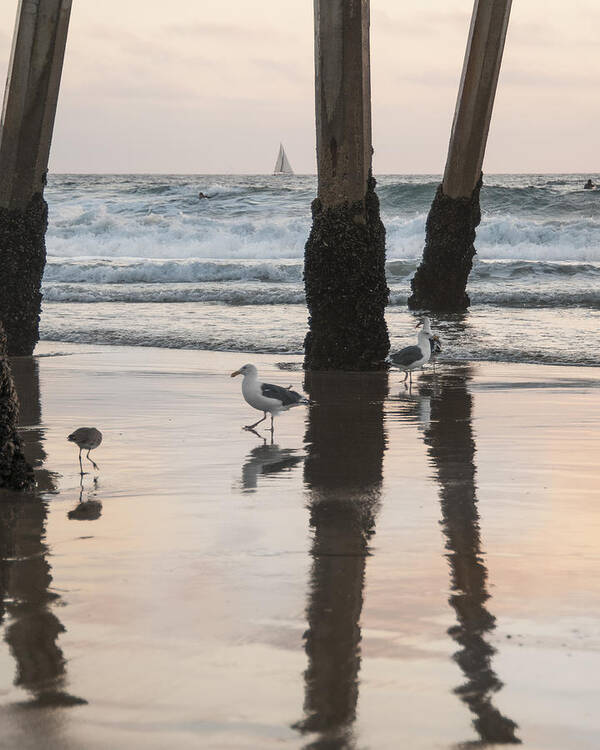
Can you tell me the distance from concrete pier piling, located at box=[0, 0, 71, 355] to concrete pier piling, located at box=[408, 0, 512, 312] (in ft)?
16.3

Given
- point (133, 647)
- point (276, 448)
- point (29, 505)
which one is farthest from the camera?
point (276, 448)

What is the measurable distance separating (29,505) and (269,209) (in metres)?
36.1

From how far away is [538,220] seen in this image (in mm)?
37875

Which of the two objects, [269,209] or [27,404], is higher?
[269,209]

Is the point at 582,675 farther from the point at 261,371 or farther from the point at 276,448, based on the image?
the point at 261,371

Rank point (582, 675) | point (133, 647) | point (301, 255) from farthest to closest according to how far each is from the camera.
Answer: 1. point (301, 255)
2. point (133, 647)
3. point (582, 675)

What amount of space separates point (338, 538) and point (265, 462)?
1.80 m

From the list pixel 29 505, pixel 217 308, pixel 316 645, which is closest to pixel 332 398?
pixel 29 505

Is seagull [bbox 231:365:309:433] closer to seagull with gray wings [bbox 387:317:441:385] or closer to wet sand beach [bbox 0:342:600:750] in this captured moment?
wet sand beach [bbox 0:342:600:750]

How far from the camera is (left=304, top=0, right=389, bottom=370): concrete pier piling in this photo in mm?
8977

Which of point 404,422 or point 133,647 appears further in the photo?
point 404,422

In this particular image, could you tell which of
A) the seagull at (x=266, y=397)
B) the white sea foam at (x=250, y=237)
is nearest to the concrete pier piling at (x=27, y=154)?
the seagull at (x=266, y=397)

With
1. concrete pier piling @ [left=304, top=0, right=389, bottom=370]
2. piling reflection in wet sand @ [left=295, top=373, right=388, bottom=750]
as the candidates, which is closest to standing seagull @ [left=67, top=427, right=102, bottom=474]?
piling reflection in wet sand @ [left=295, top=373, right=388, bottom=750]

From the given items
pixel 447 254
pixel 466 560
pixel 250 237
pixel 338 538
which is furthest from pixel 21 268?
pixel 250 237
